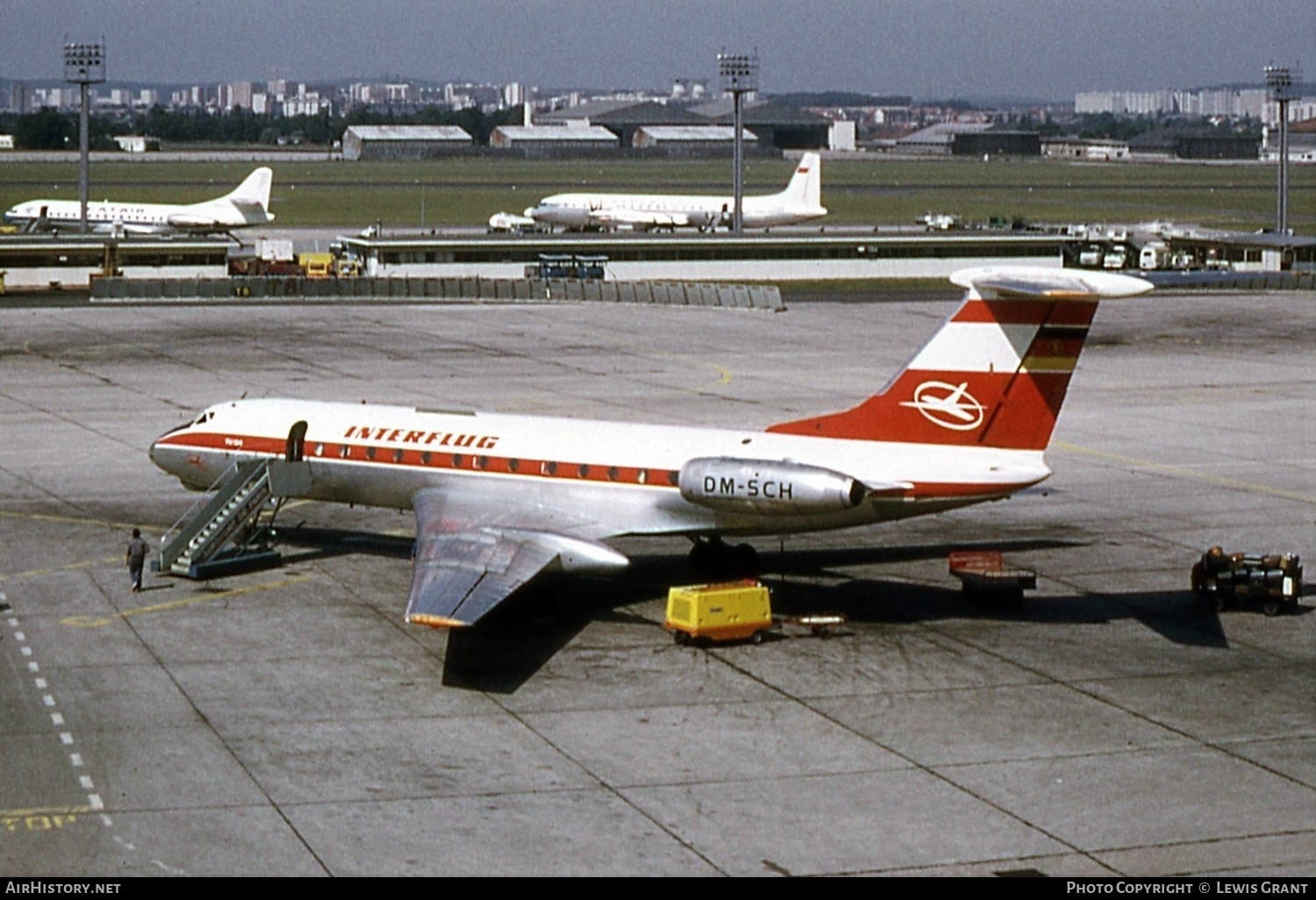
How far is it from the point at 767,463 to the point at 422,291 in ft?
216

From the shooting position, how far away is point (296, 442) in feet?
129

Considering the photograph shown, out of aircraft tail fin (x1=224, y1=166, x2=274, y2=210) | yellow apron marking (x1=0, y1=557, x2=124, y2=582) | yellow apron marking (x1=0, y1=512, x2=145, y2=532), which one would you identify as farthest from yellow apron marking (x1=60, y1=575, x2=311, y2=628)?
aircraft tail fin (x1=224, y1=166, x2=274, y2=210)

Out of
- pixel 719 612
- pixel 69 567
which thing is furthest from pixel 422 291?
pixel 719 612

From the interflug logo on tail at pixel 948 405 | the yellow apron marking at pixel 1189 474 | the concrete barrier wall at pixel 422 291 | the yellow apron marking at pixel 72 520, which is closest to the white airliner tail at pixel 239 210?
the concrete barrier wall at pixel 422 291

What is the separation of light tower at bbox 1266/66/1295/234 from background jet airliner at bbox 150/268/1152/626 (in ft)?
290

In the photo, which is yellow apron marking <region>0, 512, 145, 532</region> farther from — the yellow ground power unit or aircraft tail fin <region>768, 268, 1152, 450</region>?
aircraft tail fin <region>768, 268, 1152, 450</region>

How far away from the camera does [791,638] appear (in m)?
32.8

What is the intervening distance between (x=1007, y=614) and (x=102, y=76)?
9622cm

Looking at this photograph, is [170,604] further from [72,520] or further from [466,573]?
[72,520]

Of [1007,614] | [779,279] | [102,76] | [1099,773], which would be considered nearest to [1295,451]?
[1007,614]

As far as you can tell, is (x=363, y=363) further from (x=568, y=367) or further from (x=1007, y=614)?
(x=1007, y=614)

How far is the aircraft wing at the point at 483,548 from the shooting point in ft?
98.0

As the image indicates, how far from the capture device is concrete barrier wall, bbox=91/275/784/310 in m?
92.6

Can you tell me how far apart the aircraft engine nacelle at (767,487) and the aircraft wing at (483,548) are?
80.0 inches
